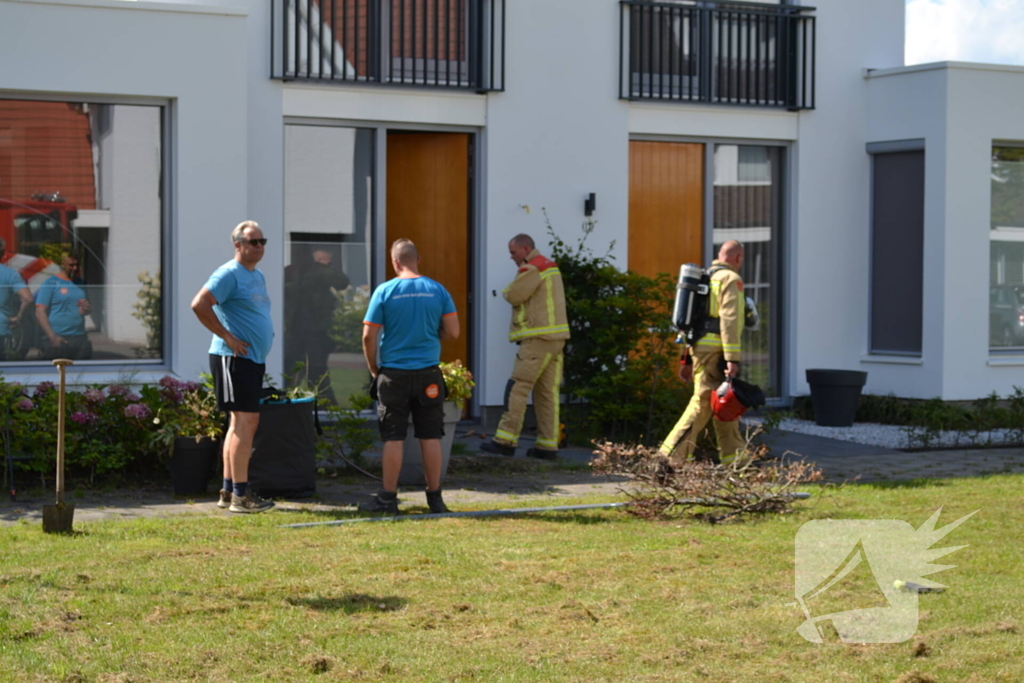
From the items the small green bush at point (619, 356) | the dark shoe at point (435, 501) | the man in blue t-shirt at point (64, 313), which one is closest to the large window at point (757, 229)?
the small green bush at point (619, 356)

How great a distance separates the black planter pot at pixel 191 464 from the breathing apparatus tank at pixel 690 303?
145 inches

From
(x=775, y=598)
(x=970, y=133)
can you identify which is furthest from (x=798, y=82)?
(x=775, y=598)

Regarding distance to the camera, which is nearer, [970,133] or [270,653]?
[270,653]

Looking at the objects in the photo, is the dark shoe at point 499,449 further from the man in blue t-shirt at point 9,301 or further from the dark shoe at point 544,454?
the man in blue t-shirt at point 9,301

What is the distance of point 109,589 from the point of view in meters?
6.02

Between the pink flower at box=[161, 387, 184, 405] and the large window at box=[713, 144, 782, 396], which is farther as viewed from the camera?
the large window at box=[713, 144, 782, 396]

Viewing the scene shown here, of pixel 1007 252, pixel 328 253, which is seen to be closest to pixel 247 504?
pixel 328 253

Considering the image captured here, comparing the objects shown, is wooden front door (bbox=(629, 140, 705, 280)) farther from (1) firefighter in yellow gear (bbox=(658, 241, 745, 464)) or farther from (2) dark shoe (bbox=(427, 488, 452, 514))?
(2) dark shoe (bbox=(427, 488, 452, 514))

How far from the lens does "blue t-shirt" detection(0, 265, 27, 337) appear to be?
1051cm

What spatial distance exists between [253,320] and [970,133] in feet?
30.0

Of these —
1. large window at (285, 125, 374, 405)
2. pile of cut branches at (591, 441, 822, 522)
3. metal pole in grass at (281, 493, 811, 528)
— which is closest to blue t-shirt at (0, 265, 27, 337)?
large window at (285, 125, 374, 405)

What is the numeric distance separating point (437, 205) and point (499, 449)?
325 cm

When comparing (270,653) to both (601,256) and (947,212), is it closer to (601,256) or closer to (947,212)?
(601,256)

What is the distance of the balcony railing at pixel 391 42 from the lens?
1215cm
